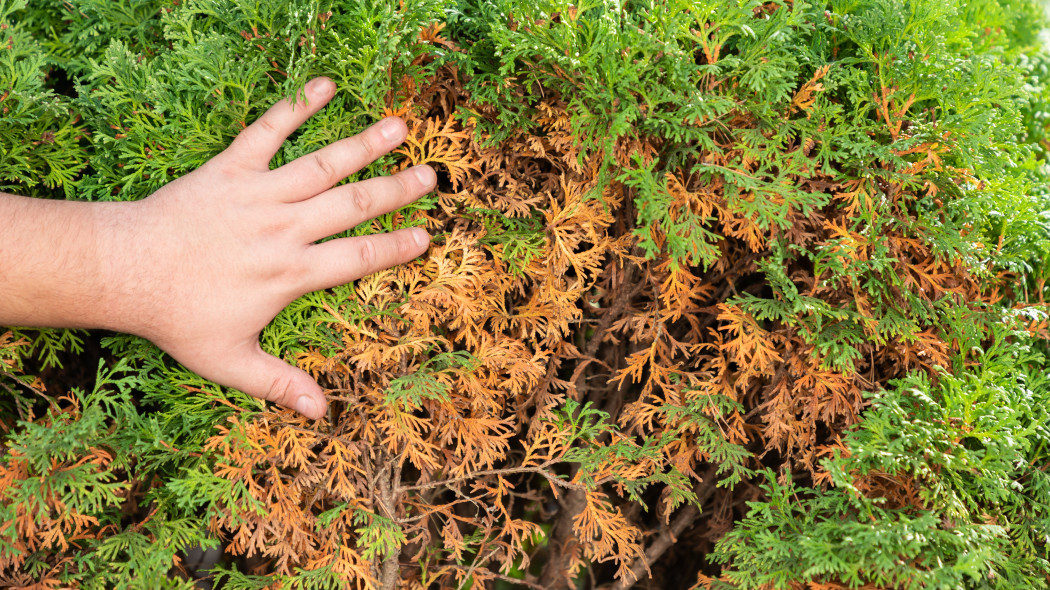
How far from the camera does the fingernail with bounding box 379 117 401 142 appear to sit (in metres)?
1.61

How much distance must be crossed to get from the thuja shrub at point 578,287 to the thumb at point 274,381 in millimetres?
51

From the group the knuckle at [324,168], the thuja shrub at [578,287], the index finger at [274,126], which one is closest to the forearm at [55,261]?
the thuja shrub at [578,287]

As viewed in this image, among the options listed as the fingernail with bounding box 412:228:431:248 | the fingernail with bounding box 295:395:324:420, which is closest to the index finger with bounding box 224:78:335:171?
the fingernail with bounding box 412:228:431:248

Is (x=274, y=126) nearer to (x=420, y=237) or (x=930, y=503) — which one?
(x=420, y=237)

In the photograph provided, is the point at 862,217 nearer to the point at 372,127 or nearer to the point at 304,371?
the point at 372,127

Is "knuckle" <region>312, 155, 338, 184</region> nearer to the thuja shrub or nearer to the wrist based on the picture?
the thuja shrub

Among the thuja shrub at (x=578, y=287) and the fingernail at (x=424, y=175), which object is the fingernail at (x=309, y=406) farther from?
the fingernail at (x=424, y=175)

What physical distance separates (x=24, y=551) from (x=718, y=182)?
1.88m

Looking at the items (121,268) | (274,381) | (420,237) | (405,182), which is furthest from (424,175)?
(121,268)

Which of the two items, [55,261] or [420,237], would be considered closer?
[55,261]

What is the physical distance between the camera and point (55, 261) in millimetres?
1555

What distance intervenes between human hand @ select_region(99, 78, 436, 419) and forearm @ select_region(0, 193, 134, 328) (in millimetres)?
19

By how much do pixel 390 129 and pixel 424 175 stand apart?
0.45ft

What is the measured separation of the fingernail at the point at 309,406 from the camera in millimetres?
1631
